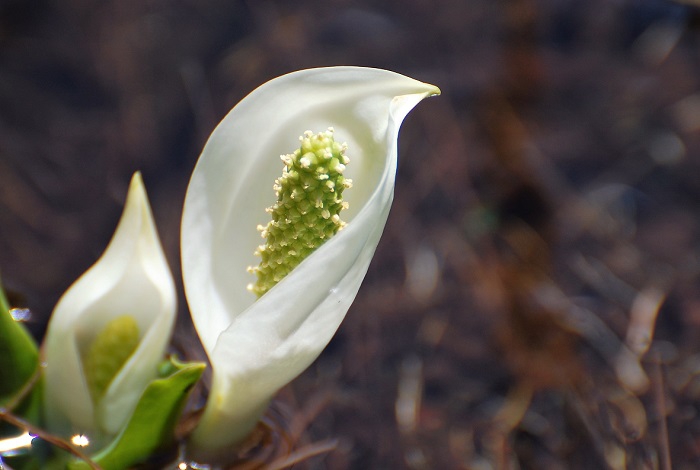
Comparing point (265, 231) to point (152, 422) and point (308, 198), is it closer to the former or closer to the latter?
point (308, 198)

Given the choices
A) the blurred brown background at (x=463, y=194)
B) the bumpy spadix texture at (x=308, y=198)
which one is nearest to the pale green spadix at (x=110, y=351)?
the bumpy spadix texture at (x=308, y=198)

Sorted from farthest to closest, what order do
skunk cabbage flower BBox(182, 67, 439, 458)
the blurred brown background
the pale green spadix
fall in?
the blurred brown background, the pale green spadix, skunk cabbage flower BBox(182, 67, 439, 458)

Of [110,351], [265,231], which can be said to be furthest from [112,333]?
[265,231]

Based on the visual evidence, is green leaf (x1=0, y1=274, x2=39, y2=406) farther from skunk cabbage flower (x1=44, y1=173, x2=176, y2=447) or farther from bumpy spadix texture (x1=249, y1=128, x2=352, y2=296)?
bumpy spadix texture (x1=249, y1=128, x2=352, y2=296)

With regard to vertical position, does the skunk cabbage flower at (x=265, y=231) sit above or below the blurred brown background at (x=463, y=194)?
above

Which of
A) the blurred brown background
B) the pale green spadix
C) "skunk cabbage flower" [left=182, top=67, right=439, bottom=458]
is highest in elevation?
"skunk cabbage flower" [left=182, top=67, right=439, bottom=458]

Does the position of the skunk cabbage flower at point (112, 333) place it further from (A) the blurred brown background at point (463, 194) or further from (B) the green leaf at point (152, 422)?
(A) the blurred brown background at point (463, 194)

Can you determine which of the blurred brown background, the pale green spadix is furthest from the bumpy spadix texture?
the blurred brown background
